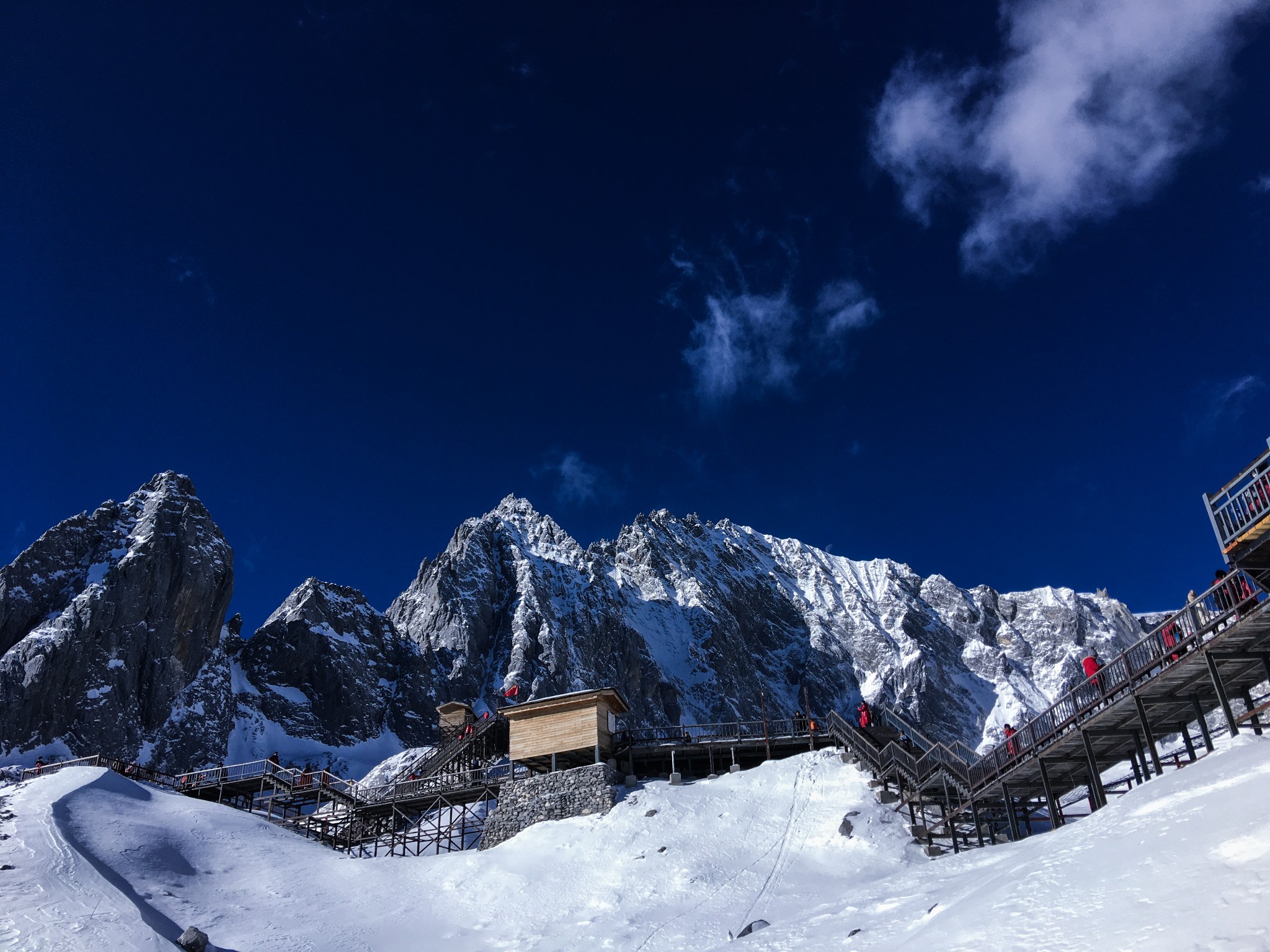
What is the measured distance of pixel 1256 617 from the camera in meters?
17.7

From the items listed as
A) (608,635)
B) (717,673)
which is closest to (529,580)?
(608,635)

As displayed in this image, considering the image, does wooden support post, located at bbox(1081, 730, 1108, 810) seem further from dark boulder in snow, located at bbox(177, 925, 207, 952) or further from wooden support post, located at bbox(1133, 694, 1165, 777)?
dark boulder in snow, located at bbox(177, 925, 207, 952)

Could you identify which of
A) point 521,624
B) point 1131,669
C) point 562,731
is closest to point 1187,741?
point 1131,669

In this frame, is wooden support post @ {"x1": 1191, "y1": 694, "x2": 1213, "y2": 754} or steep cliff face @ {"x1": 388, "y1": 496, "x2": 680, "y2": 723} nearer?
wooden support post @ {"x1": 1191, "y1": 694, "x2": 1213, "y2": 754}

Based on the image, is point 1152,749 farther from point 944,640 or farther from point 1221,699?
point 944,640

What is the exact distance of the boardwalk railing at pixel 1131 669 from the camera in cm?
1864

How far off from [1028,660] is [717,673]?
87963mm

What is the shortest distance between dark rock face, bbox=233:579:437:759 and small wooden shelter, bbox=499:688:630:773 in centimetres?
6292

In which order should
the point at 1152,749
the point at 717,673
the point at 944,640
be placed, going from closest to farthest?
1. the point at 1152,749
2. the point at 717,673
3. the point at 944,640

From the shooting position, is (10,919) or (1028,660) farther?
(1028,660)

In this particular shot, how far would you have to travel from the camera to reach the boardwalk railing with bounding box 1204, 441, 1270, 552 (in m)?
16.9

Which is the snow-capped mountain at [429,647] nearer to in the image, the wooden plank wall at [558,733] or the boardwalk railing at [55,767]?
the wooden plank wall at [558,733]

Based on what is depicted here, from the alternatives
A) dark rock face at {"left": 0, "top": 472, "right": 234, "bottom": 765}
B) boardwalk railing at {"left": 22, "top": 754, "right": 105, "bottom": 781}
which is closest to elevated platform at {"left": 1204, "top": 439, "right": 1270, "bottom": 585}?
boardwalk railing at {"left": 22, "top": 754, "right": 105, "bottom": 781}

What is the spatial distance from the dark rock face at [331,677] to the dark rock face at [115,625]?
294 inches
